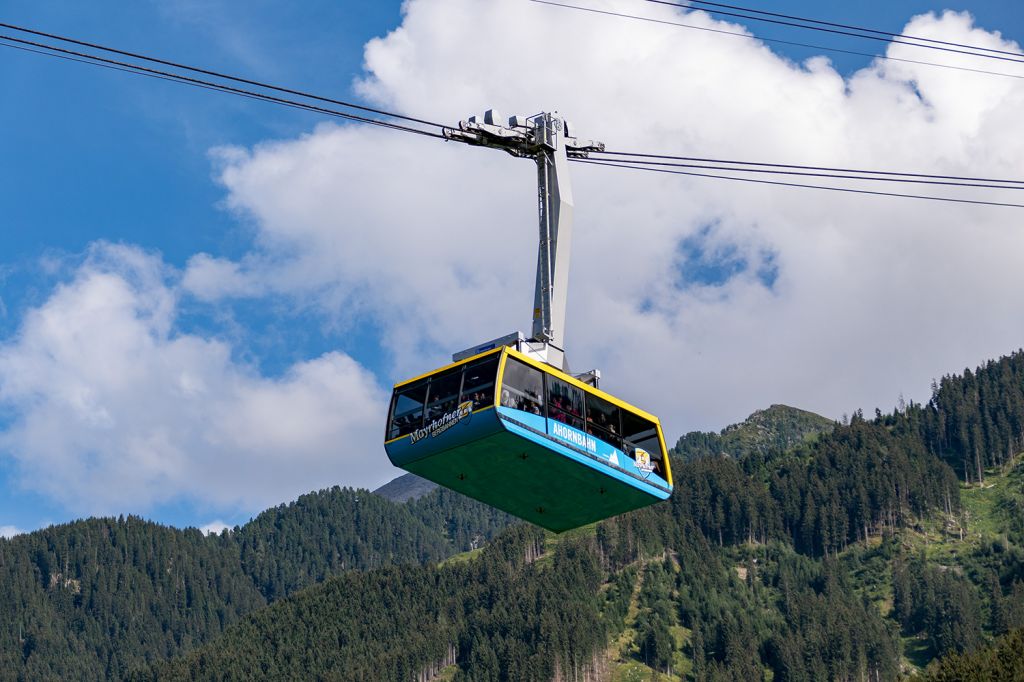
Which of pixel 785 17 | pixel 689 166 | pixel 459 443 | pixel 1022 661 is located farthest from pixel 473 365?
pixel 1022 661

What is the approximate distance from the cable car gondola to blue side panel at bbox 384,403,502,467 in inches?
1.3

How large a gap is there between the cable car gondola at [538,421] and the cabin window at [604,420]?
5 cm

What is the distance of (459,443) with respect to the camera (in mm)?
50562

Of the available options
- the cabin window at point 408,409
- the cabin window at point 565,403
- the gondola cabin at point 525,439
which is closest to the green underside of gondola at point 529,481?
the gondola cabin at point 525,439

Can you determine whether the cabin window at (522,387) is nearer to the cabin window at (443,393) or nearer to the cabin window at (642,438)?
the cabin window at (443,393)

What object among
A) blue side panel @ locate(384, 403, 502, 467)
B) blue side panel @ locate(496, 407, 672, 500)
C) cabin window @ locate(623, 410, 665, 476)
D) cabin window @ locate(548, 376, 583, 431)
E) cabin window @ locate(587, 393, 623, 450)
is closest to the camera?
blue side panel @ locate(496, 407, 672, 500)

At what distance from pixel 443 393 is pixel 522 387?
272 cm

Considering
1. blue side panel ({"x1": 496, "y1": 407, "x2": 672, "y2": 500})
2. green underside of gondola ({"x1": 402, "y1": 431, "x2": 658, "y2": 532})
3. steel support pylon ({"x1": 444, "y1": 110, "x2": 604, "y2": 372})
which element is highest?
steel support pylon ({"x1": 444, "y1": 110, "x2": 604, "y2": 372})

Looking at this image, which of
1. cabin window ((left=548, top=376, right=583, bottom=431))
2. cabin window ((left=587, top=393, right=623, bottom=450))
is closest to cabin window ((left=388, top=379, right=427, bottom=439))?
cabin window ((left=548, top=376, right=583, bottom=431))

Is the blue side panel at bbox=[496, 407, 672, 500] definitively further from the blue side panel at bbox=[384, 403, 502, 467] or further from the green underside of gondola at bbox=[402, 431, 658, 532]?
the blue side panel at bbox=[384, 403, 502, 467]

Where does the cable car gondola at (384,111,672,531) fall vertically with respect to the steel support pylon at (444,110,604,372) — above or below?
below

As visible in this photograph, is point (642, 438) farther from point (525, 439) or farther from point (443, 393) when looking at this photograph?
point (443, 393)

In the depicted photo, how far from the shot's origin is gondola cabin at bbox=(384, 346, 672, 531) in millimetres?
50125

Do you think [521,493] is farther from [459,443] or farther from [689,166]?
[689,166]
